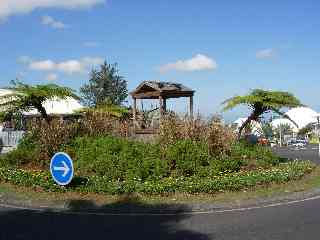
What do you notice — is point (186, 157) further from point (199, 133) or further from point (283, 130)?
point (283, 130)

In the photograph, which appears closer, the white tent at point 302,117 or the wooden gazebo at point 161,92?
the wooden gazebo at point 161,92

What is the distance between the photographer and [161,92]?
21031 mm

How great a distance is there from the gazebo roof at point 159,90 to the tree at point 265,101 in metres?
3.19

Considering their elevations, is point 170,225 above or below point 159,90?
below

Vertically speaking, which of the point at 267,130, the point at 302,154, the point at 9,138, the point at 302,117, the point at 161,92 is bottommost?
the point at 302,154

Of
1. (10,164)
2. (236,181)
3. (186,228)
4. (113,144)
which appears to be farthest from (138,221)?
(10,164)

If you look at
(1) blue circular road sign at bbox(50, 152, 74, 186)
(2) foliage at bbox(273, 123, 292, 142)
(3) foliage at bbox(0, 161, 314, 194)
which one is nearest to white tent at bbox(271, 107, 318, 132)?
(2) foliage at bbox(273, 123, 292, 142)

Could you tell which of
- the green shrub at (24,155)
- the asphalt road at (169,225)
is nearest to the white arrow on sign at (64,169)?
the asphalt road at (169,225)

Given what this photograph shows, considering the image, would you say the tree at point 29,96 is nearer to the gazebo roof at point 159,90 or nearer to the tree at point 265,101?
the gazebo roof at point 159,90

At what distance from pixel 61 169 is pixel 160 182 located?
260 centimetres

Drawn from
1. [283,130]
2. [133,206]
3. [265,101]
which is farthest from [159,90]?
[283,130]

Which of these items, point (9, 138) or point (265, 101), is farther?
point (9, 138)

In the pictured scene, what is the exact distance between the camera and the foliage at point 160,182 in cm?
1187

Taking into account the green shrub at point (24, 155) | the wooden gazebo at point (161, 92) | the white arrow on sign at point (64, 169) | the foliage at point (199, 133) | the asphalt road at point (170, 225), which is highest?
the wooden gazebo at point (161, 92)
